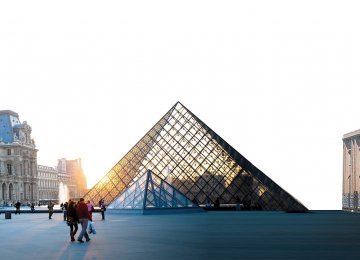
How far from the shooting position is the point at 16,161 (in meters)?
110

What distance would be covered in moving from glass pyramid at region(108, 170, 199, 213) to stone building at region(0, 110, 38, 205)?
75.2 meters

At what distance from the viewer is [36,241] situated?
13836 mm

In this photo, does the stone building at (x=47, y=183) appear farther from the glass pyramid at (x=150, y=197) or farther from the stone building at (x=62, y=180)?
the glass pyramid at (x=150, y=197)

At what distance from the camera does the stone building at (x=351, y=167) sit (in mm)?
55644

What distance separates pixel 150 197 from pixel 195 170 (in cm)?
633

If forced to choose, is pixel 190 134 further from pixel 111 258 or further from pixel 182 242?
pixel 111 258

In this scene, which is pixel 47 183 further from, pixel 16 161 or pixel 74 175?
pixel 16 161

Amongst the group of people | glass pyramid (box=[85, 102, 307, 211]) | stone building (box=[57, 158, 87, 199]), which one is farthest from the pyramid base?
stone building (box=[57, 158, 87, 199])

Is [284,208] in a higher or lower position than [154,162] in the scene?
lower

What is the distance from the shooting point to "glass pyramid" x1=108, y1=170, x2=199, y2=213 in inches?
1257

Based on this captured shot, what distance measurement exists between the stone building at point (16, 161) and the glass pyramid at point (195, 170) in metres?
69.9

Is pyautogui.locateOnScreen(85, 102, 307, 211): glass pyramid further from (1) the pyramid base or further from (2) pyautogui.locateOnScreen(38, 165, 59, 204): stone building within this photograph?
(2) pyautogui.locateOnScreen(38, 165, 59, 204): stone building

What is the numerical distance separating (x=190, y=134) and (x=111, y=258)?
30406 millimetres

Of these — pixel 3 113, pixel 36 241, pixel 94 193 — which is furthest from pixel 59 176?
pixel 36 241
